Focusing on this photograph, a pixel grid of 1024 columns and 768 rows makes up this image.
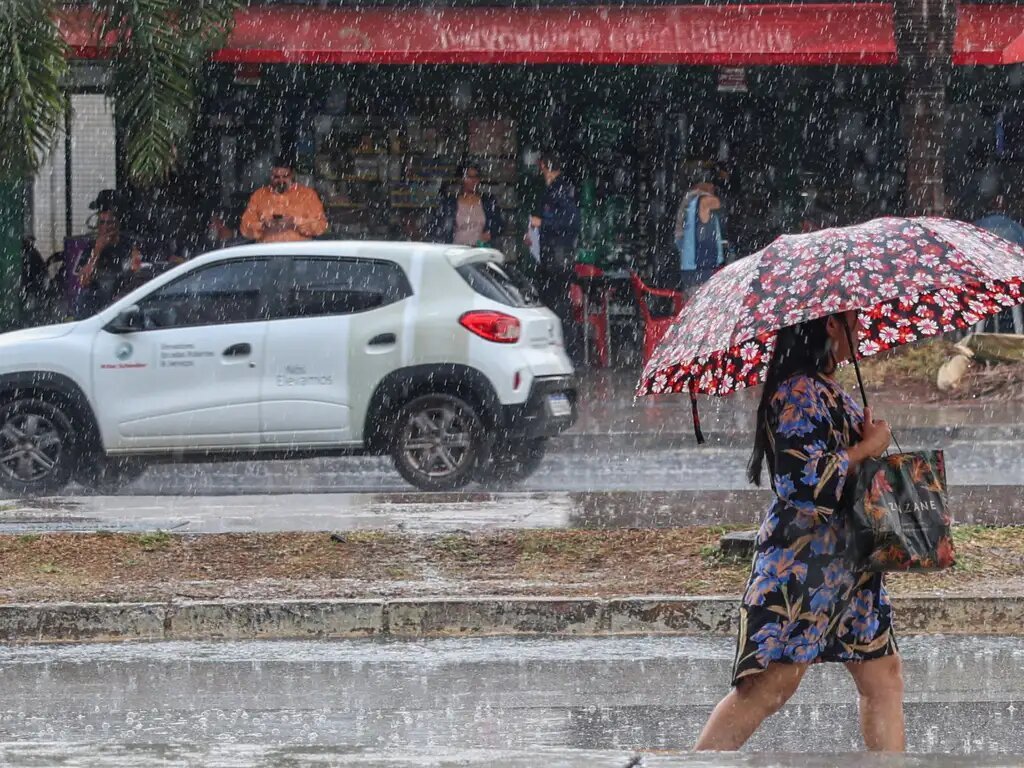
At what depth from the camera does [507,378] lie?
1276 cm

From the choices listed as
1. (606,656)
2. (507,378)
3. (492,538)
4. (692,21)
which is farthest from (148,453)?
(692,21)

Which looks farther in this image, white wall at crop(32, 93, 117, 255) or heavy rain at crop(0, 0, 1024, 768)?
white wall at crop(32, 93, 117, 255)

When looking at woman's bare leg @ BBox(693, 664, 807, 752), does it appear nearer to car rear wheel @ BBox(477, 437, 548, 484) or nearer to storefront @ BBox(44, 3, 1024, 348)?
car rear wheel @ BBox(477, 437, 548, 484)

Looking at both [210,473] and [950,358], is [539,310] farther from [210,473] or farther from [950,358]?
[950,358]

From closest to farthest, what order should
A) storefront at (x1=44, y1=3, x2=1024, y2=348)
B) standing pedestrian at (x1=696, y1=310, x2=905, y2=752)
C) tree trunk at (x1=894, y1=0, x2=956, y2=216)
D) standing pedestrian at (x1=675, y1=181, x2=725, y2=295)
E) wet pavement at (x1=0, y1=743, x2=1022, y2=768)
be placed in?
wet pavement at (x1=0, y1=743, x2=1022, y2=768)
standing pedestrian at (x1=696, y1=310, x2=905, y2=752)
tree trunk at (x1=894, y1=0, x2=956, y2=216)
standing pedestrian at (x1=675, y1=181, x2=725, y2=295)
storefront at (x1=44, y1=3, x2=1024, y2=348)

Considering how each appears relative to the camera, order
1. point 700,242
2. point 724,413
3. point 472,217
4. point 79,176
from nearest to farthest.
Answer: point 724,413 → point 700,242 → point 472,217 → point 79,176

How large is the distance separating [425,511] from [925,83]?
9.55 metres

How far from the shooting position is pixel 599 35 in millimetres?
20188

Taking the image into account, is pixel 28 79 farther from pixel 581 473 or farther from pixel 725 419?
pixel 725 419

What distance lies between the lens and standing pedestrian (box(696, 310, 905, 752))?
5016 mm

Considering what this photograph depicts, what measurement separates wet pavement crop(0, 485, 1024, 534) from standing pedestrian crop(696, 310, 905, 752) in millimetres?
5727

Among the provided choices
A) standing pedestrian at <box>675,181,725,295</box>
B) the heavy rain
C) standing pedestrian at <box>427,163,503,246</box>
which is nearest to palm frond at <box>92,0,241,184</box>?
the heavy rain

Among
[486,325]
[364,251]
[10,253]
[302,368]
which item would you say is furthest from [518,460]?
[10,253]

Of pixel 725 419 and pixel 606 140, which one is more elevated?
pixel 606 140
